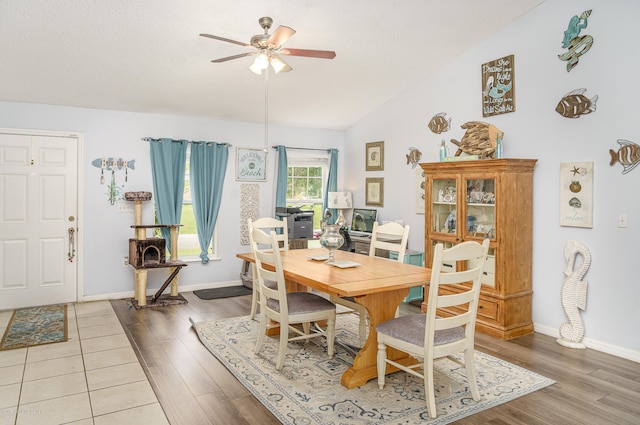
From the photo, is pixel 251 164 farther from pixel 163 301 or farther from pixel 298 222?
pixel 163 301

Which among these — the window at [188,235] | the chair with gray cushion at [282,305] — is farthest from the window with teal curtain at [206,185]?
the chair with gray cushion at [282,305]

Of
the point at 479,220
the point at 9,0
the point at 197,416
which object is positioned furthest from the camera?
the point at 479,220

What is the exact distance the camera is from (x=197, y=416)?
8.20 feet

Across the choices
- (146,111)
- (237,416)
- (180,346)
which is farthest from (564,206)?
(146,111)

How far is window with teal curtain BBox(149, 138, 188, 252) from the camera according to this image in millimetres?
5348

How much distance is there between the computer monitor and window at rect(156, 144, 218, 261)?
77.2 inches

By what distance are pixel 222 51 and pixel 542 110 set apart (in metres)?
3.02

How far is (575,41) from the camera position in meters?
3.71

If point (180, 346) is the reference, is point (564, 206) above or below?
above

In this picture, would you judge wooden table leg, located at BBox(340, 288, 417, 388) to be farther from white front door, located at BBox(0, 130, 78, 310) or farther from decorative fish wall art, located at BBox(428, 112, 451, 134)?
white front door, located at BBox(0, 130, 78, 310)

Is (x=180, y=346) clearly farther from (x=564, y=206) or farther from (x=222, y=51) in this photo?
(x=564, y=206)

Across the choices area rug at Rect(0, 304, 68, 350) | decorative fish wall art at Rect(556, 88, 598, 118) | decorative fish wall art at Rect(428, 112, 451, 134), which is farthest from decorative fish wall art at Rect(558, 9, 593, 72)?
area rug at Rect(0, 304, 68, 350)

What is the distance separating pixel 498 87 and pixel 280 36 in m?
2.52

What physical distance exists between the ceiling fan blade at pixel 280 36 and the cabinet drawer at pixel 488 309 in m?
2.90
